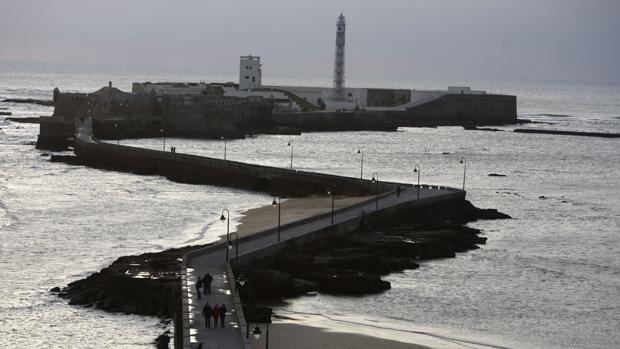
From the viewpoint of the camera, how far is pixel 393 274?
3372 centimetres

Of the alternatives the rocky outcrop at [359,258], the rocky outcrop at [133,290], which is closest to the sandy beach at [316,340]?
the rocky outcrop at [359,258]

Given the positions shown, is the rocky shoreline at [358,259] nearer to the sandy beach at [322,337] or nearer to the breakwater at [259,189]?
the breakwater at [259,189]

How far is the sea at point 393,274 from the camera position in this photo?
89.9 ft

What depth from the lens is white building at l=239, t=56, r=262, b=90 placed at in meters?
115

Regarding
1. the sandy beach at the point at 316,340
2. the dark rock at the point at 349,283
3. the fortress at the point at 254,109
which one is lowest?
the sandy beach at the point at 316,340

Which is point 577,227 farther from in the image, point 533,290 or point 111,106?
point 111,106

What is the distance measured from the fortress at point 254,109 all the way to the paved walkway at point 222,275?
42146 mm

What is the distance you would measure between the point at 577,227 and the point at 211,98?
49.0 metres

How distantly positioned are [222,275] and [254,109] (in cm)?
7075

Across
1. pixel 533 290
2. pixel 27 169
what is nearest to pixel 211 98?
pixel 27 169

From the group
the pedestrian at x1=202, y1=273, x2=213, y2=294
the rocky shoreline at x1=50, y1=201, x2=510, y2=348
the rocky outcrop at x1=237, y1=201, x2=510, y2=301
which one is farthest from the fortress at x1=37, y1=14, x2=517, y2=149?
the pedestrian at x1=202, y1=273, x2=213, y2=294

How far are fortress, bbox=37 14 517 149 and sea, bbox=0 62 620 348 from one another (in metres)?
11.0

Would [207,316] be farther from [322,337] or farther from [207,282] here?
[322,337]

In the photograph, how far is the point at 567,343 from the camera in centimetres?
2728
